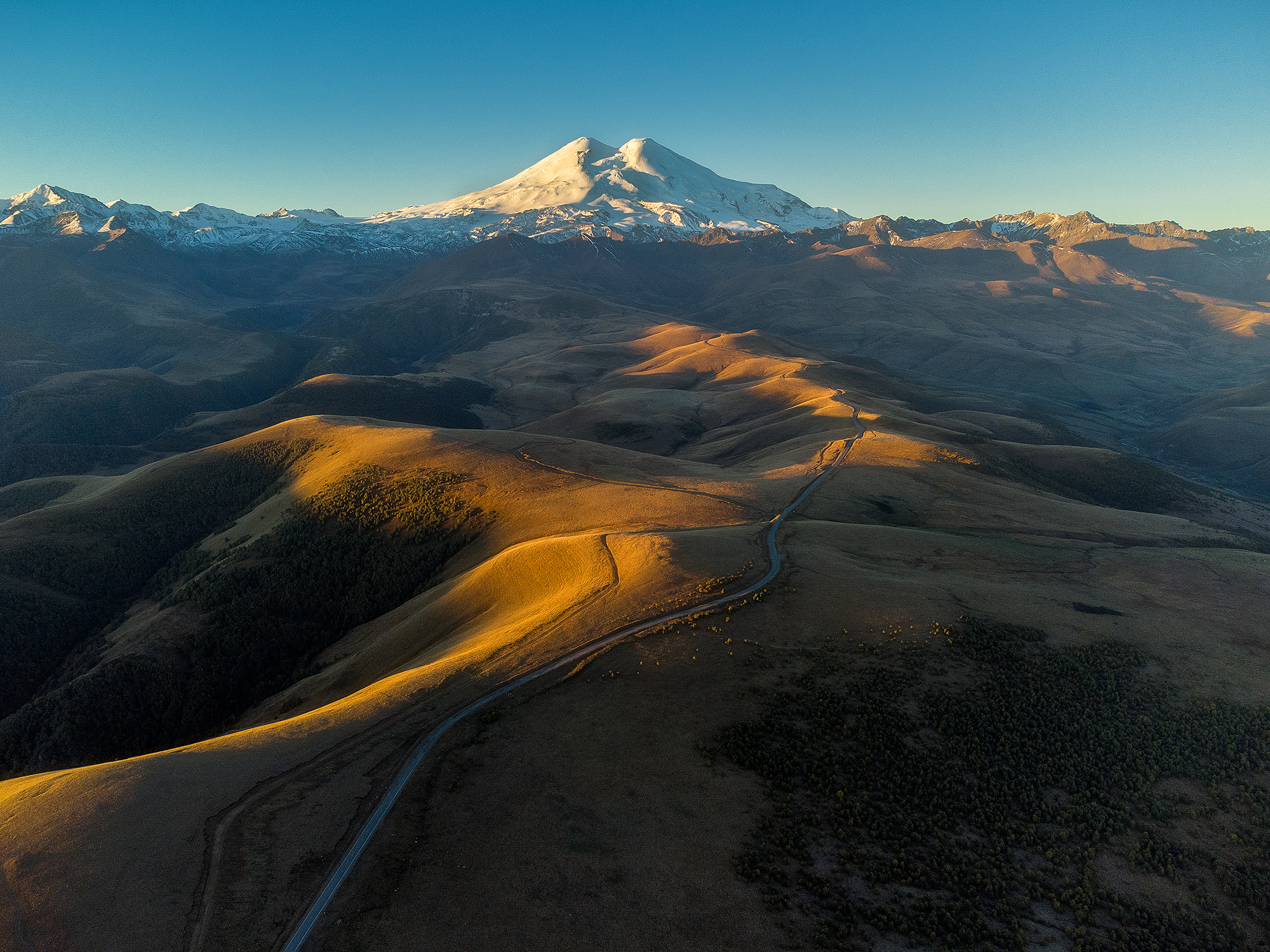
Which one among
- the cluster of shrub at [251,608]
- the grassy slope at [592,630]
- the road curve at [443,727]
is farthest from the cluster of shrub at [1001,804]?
the cluster of shrub at [251,608]

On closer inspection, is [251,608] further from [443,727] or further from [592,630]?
[443,727]

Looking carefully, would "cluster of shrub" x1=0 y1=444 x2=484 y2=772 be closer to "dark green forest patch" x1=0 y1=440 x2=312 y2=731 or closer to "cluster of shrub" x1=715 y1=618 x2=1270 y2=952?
"dark green forest patch" x1=0 y1=440 x2=312 y2=731

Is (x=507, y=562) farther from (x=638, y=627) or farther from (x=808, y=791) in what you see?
(x=808, y=791)

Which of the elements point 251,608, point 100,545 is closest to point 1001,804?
point 251,608

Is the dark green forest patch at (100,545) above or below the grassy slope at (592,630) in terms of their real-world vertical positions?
below

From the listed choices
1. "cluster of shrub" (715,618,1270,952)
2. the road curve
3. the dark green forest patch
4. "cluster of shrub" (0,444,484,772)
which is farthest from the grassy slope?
the dark green forest patch

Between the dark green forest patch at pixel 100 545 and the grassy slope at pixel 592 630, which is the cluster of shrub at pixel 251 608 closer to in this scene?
the dark green forest patch at pixel 100 545
